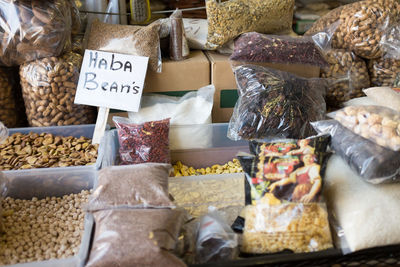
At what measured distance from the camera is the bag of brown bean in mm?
778

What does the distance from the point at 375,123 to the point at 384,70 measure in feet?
1.85

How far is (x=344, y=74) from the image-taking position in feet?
4.70

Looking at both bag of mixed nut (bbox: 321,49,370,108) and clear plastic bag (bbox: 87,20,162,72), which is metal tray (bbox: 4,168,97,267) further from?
bag of mixed nut (bbox: 321,49,370,108)

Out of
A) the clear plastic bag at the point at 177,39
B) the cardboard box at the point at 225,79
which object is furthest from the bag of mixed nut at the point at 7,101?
the cardboard box at the point at 225,79

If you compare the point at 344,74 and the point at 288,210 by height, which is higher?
the point at 344,74

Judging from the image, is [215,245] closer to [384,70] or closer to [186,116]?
[186,116]

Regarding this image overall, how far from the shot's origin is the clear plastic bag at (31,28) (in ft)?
4.02

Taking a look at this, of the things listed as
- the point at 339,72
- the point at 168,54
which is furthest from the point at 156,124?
the point at 339,72

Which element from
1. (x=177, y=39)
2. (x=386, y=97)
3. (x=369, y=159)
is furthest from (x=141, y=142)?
(x=386, y=97)

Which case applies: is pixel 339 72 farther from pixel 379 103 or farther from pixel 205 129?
pixel 205 129

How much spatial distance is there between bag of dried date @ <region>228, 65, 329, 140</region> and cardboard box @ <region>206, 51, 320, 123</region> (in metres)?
0.10

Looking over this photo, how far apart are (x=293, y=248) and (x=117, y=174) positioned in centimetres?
45

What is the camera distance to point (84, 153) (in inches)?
51.4

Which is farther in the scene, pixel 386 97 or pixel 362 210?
pixel 386 97
